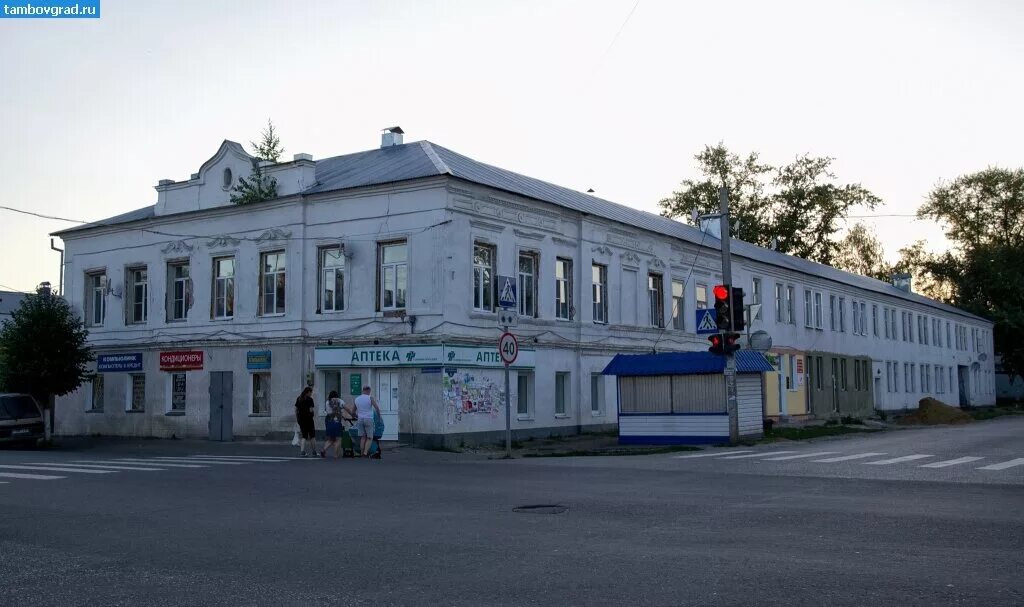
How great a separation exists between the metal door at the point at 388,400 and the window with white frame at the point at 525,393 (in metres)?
4.37

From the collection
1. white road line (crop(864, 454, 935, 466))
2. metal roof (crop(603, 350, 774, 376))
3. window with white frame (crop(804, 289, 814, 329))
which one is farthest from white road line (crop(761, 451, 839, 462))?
window with white frame (crop(804, 289, 814, 329))

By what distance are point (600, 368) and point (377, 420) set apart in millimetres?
12590

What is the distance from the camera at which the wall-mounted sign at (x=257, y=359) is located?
101 feet

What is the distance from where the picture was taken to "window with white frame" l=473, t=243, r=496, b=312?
2889 centimetres

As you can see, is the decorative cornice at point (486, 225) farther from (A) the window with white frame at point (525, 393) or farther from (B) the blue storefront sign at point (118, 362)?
(B) the blue storefront sign at point (118, 362)

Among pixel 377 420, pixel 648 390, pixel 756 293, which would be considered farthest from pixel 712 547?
pixel 756 293

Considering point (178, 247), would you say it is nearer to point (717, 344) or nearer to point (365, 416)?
point (365, 416)

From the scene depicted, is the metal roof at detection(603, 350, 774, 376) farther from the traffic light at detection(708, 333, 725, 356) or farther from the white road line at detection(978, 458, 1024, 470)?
the white road line at detection(978, 458, 1024, 470)

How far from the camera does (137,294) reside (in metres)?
35.8

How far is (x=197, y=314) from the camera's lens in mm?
33219

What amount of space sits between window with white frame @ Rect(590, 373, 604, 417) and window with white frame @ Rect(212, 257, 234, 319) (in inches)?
Result: 496

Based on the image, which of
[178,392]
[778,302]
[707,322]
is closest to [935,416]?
[778,302]

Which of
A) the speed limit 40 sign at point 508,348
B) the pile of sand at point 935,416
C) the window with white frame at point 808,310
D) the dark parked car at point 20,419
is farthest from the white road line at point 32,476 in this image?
the window with white frame at point 808,310

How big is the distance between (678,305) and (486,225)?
42.9 feet
